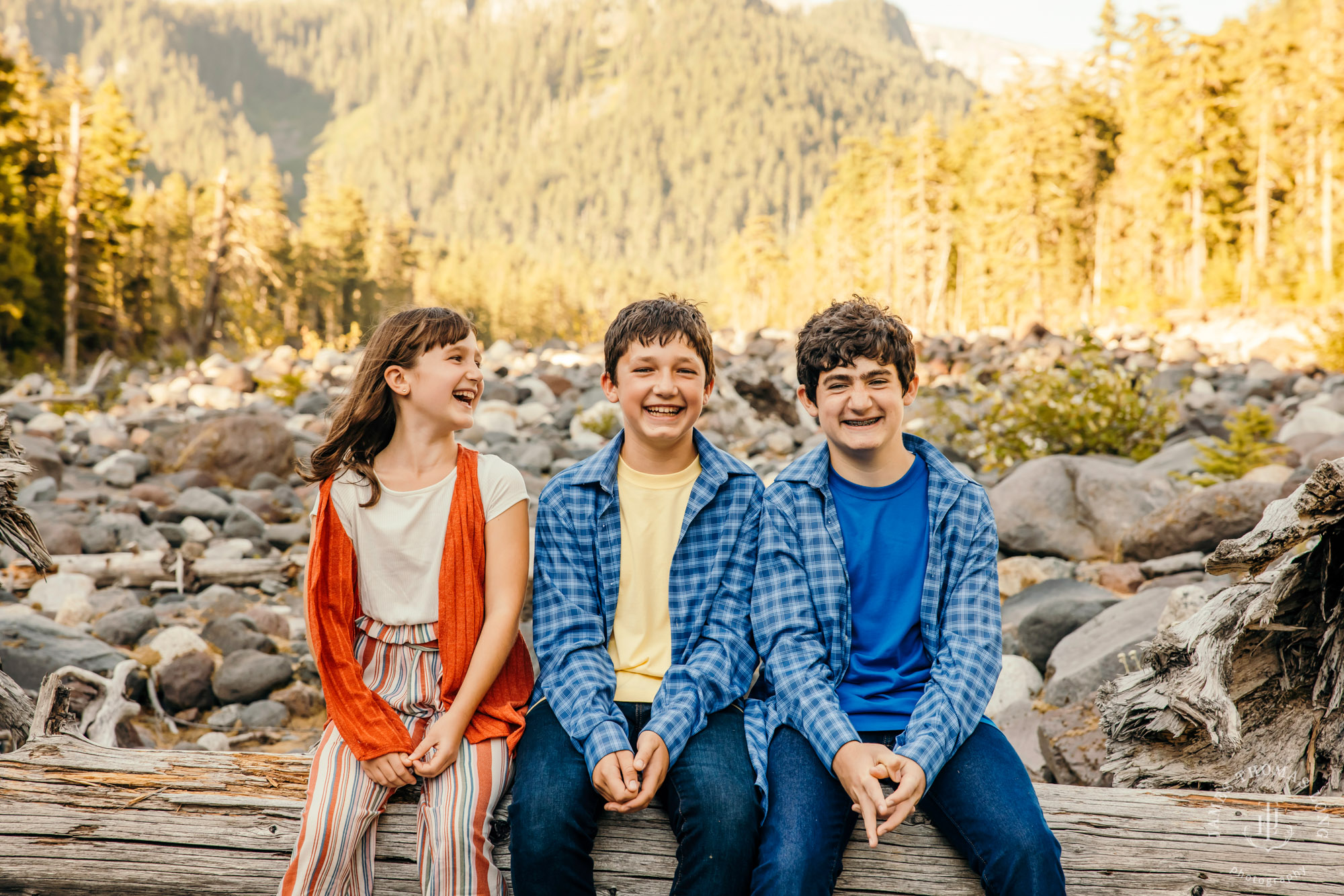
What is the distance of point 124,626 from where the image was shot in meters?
5.60

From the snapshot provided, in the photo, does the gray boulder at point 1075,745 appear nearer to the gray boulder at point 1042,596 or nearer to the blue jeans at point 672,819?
the gray boulder at point 1042,596

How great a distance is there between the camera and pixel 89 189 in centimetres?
2695

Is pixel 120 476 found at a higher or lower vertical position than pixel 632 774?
lower

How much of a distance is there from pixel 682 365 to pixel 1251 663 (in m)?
1.96

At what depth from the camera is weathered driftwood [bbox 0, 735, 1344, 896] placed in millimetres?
2189

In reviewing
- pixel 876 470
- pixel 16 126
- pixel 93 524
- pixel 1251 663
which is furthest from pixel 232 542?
pixel 16 126

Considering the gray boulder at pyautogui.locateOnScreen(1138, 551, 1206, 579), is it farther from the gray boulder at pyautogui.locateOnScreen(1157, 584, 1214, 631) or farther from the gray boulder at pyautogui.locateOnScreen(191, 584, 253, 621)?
the gray boulder at pyautogui.locateOnScreen(191, 584, 253, 621)

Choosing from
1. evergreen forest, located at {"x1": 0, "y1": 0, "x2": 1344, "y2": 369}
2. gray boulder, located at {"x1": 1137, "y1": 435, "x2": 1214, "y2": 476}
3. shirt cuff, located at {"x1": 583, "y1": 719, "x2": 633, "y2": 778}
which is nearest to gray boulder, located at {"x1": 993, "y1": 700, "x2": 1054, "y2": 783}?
shirt cuff, located at {"x1": 583, "y1": 719, "x2": 633, "y2": 778}

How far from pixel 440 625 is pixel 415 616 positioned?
88mm

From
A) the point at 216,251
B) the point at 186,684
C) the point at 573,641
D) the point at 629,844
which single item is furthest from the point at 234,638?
the point at 216,251

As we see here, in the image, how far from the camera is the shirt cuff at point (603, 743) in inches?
85.9

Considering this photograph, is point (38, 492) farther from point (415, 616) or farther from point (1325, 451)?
point (1325, 451)

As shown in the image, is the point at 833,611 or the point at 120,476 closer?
the point at 833,611

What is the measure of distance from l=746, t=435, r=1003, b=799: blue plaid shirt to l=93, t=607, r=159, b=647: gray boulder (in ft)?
15.3
